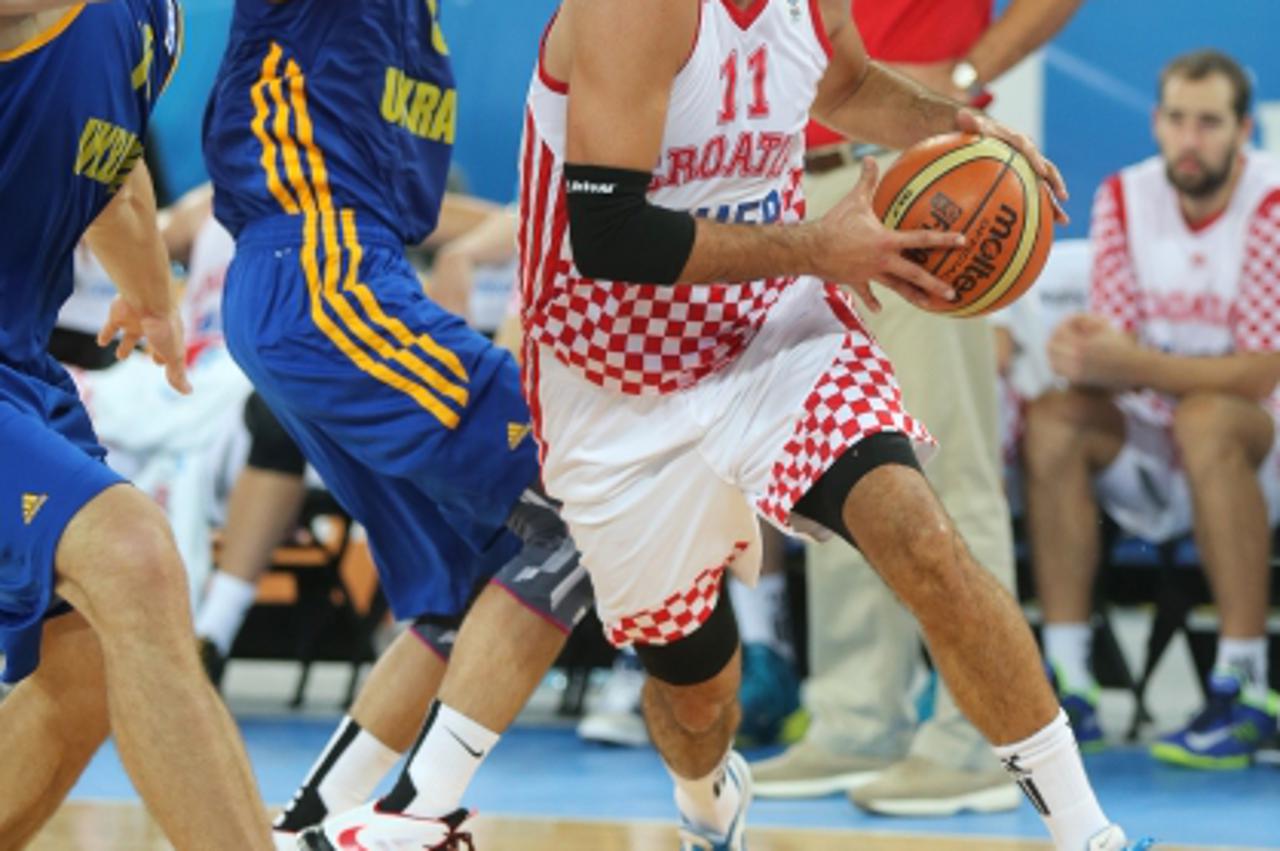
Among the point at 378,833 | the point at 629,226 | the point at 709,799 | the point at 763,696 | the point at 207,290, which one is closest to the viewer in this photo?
Answer: the point at 629,226

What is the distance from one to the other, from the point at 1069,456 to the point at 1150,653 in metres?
0.75

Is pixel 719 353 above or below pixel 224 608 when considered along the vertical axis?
above

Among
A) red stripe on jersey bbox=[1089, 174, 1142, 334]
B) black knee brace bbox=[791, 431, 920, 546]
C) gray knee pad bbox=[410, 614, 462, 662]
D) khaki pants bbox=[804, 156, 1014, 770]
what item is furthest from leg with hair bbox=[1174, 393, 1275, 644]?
black knee brace bbox=[791, 431, 920, 546]

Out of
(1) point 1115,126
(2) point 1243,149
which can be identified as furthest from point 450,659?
(1) point 1115,126

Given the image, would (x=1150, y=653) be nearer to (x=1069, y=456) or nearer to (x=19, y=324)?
(x=1069, y=456)

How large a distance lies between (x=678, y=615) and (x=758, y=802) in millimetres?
1812

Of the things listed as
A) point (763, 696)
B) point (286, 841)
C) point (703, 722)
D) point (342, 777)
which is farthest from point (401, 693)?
point (763, 696)

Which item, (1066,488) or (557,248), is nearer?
(557,248)

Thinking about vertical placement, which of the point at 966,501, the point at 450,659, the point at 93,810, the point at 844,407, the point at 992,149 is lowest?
the point at 93,810

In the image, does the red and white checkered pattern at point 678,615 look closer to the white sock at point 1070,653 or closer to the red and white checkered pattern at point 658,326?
the red and white checkered pattern at point 658,326

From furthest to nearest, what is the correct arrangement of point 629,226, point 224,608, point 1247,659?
point 224,608 < point 1247,659 < point 629,226

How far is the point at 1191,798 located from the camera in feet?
18.2

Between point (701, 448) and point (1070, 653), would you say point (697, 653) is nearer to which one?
point (701, 448)

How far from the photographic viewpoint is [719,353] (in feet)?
12.6
